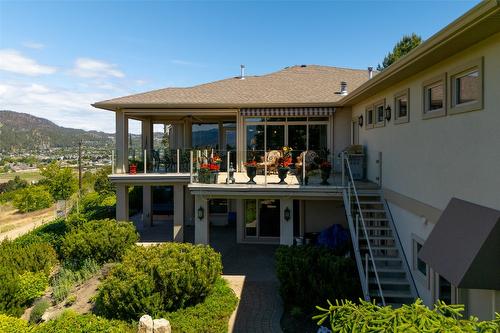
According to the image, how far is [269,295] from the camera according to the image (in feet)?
40.2

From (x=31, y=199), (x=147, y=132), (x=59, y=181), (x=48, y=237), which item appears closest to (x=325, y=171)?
(x=147, y=132)

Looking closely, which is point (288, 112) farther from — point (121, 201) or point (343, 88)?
point (121, 201)

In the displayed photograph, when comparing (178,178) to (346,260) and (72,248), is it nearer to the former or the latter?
(72,248)

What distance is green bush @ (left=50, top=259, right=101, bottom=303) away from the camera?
510 inches

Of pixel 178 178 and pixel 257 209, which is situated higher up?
pixel 178 178

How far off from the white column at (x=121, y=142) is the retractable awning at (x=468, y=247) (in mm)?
15116

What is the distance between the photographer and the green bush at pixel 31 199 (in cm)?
4478

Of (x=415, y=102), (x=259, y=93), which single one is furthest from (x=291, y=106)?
(x=415, y=102)

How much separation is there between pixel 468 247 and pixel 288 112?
42.9ft

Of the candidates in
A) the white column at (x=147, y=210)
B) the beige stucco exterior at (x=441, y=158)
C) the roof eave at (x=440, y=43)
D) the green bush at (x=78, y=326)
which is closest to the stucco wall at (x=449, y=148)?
the beige stucco exterior at (x=441, y=158)

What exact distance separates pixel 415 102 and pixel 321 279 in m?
5.81

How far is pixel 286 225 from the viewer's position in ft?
→ 48.1

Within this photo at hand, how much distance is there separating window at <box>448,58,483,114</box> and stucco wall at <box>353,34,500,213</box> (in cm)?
13

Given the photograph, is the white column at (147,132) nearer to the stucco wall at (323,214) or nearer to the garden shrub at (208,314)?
the stucco wall at (323,214)
